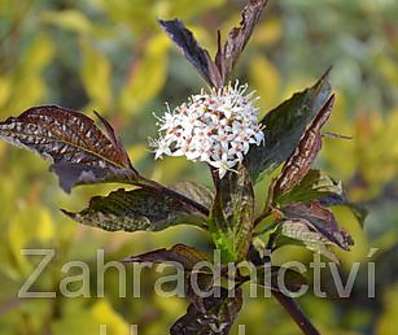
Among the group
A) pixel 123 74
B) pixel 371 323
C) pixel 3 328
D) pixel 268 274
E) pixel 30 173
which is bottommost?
pixel 268 274

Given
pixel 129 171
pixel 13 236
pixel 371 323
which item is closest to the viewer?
pixel 129 171

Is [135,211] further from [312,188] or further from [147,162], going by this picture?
[147,162]

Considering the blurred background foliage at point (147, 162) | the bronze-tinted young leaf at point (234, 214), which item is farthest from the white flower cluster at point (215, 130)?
the blurred background foliage at point (147, 162)

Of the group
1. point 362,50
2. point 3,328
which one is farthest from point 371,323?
point 3,328

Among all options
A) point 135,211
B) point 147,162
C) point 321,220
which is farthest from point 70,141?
point 147,162

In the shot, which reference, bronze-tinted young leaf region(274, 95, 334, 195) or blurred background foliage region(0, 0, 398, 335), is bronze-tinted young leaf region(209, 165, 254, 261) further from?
blurred background foliage region(0, 0, 398, 335)

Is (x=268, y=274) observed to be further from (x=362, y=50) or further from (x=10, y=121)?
(x=362, y=50)

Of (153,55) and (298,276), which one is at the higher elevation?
(153,55)
